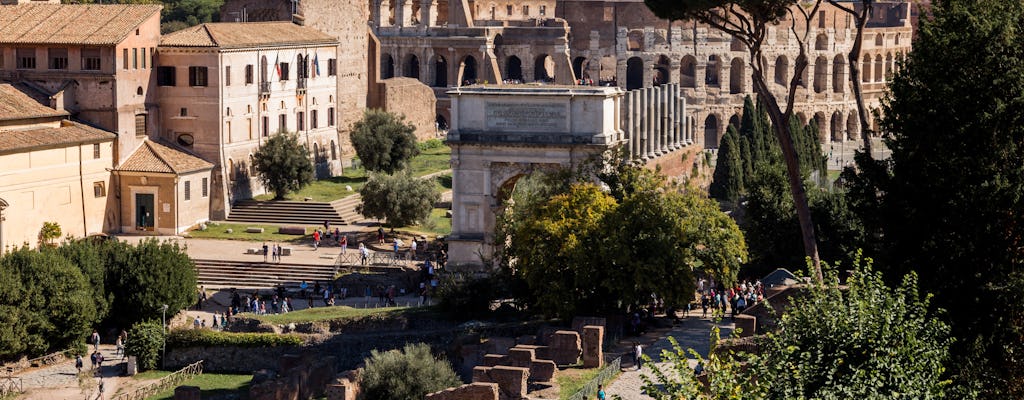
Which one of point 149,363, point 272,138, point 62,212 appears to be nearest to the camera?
point 149,363

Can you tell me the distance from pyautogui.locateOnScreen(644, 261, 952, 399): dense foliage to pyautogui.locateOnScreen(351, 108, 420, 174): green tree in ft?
152

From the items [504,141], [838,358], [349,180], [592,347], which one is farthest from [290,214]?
[838,358]

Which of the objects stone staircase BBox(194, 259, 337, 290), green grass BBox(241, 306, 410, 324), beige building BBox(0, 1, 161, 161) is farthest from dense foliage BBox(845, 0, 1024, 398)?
beige building BBox(0, 1, 161, 161)

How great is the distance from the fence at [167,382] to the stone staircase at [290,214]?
1633cm

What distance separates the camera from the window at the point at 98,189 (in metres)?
69.1

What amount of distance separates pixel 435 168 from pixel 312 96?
643cm

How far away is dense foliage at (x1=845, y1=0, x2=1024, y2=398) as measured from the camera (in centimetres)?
4128

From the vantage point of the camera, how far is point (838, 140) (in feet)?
388

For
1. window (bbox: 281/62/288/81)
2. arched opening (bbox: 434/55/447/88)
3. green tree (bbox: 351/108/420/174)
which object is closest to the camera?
window (bbox: 281/62/288/81)

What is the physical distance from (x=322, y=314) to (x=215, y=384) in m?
4.10

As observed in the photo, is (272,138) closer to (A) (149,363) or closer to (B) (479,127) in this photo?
(B) (479,127)

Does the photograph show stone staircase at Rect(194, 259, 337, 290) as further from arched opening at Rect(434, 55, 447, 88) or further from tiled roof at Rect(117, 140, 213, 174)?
arched opening at Rect(434, 55, 447, 88)

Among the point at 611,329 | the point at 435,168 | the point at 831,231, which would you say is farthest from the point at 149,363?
the point at 435,168

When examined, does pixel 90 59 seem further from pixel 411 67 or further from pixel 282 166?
pixel 411 67
